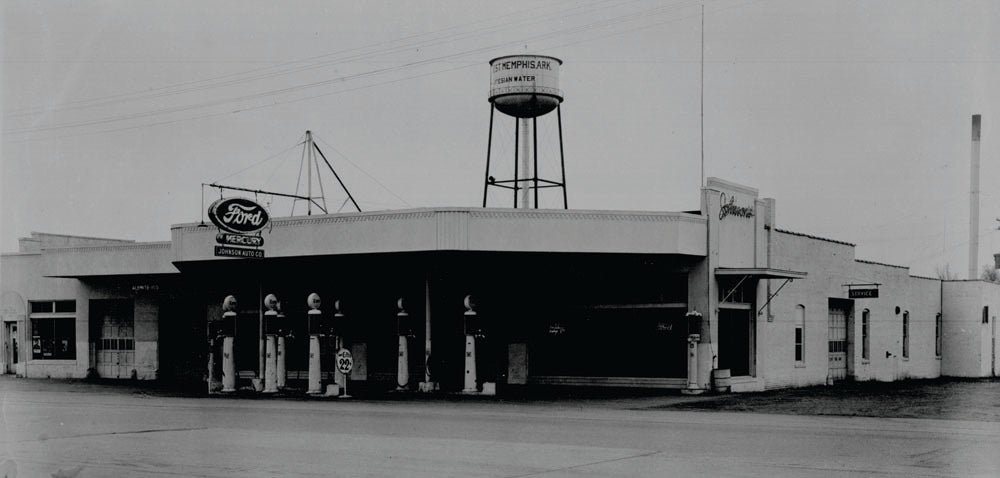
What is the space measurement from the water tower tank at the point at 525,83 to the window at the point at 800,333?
10.6 meters

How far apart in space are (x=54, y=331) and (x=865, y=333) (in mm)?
31524

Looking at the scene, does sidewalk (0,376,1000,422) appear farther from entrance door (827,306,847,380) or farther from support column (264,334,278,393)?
entrance door (827,306,847,380)

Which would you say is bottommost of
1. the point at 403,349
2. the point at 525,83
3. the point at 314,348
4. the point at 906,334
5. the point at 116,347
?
the point at 116,347

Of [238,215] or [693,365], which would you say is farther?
[693,365]

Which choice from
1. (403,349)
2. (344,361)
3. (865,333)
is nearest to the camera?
(344,361)

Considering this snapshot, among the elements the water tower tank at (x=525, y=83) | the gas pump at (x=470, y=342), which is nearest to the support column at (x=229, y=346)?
the gas pump at (x=470, y=342)

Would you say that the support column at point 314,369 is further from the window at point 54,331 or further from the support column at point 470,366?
the window at point 54,331

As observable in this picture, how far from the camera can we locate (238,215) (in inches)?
1160

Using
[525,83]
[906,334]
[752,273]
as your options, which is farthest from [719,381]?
[906,334]

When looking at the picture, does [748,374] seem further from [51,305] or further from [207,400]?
[51,305]

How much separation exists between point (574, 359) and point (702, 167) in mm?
6976

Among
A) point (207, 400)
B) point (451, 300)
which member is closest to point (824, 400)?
point (451, 300)

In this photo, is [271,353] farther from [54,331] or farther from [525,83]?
[54,331]

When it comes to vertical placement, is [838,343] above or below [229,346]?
below
